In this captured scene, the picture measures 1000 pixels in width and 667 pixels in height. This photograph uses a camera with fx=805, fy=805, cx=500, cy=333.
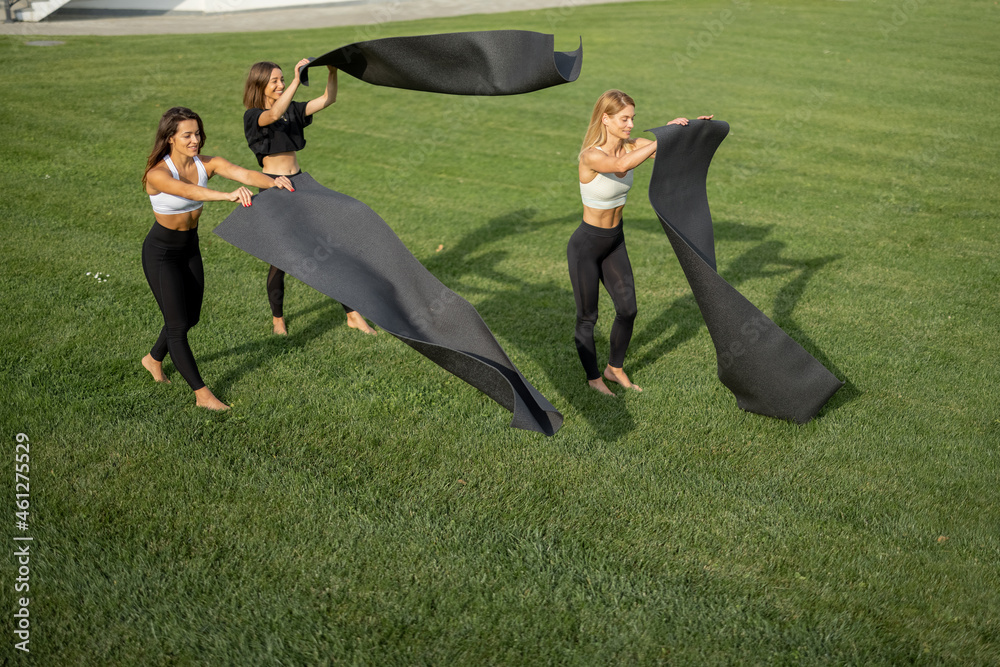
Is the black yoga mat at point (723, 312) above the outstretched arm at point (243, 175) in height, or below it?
below

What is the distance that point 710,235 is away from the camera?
680cm

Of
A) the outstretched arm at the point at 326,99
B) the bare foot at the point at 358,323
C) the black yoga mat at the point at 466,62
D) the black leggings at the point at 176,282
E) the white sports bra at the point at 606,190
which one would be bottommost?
the bare foot at the point at 358,323

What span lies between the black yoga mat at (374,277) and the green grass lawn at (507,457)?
1112 mm

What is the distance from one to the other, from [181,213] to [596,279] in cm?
354

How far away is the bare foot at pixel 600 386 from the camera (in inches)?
291

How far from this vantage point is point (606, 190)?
6.79m

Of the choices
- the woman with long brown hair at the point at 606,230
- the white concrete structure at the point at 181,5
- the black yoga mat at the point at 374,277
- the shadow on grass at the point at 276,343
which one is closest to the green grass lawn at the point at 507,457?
Result: the shadow on grass at the point at 276,343

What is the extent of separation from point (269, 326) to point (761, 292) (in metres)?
5.72

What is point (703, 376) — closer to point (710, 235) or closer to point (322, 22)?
point (710, 235)

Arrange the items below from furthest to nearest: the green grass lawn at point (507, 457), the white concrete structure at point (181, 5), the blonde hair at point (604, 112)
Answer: the white concrete structure at point (181, 5) < the blonde hair at point (604, 112) < the green grass lawn at point (507, 457)

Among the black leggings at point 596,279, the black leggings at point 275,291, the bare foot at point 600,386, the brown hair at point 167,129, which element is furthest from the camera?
the black leggings at point 275,291

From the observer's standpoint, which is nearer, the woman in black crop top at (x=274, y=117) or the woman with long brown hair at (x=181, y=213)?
the woman with long brown hair at (x=181, y=213)

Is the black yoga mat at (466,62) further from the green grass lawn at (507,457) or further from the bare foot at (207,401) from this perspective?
the bare foot at (207,401)

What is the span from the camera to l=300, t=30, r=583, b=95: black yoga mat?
586 centimetres
